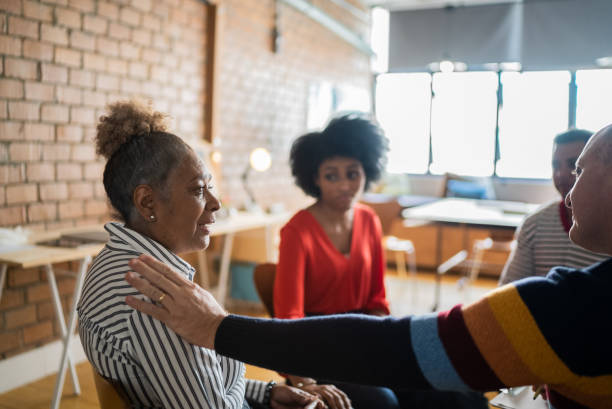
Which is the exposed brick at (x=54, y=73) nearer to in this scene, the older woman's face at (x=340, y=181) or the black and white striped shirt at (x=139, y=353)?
the older woman's face at (x=340, y=181)

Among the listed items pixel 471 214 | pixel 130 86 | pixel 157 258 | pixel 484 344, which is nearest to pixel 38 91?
pixel 130 86

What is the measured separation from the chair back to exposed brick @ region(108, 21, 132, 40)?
7.15 feet

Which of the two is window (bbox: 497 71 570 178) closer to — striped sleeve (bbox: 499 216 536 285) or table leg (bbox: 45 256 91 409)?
striped sleeve (bbox: 499 216 536 285)

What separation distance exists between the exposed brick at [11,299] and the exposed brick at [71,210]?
36cm

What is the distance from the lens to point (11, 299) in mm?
3004

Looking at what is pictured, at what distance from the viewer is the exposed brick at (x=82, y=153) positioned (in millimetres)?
3346

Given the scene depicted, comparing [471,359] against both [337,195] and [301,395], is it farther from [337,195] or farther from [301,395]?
[337,195]

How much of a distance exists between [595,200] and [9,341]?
3055 mm

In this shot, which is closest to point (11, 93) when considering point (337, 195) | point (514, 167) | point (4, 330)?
point (4, 330)

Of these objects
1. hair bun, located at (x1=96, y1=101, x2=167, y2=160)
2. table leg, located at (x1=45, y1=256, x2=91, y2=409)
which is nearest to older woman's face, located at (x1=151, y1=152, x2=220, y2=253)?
hair bun, located at (x1=96, y1=101, x2=167, y2=160)

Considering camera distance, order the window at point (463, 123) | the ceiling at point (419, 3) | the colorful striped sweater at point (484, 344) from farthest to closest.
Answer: the window at point (463, 123) < the ceiling at point (419, 3) < the colorful striped sweater at point (484, 344)

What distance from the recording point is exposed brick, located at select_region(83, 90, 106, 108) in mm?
3385

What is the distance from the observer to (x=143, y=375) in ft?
3.68

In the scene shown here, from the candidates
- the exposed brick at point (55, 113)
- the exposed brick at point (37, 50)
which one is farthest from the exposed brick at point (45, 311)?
the exposed brick at point (37, 50)
